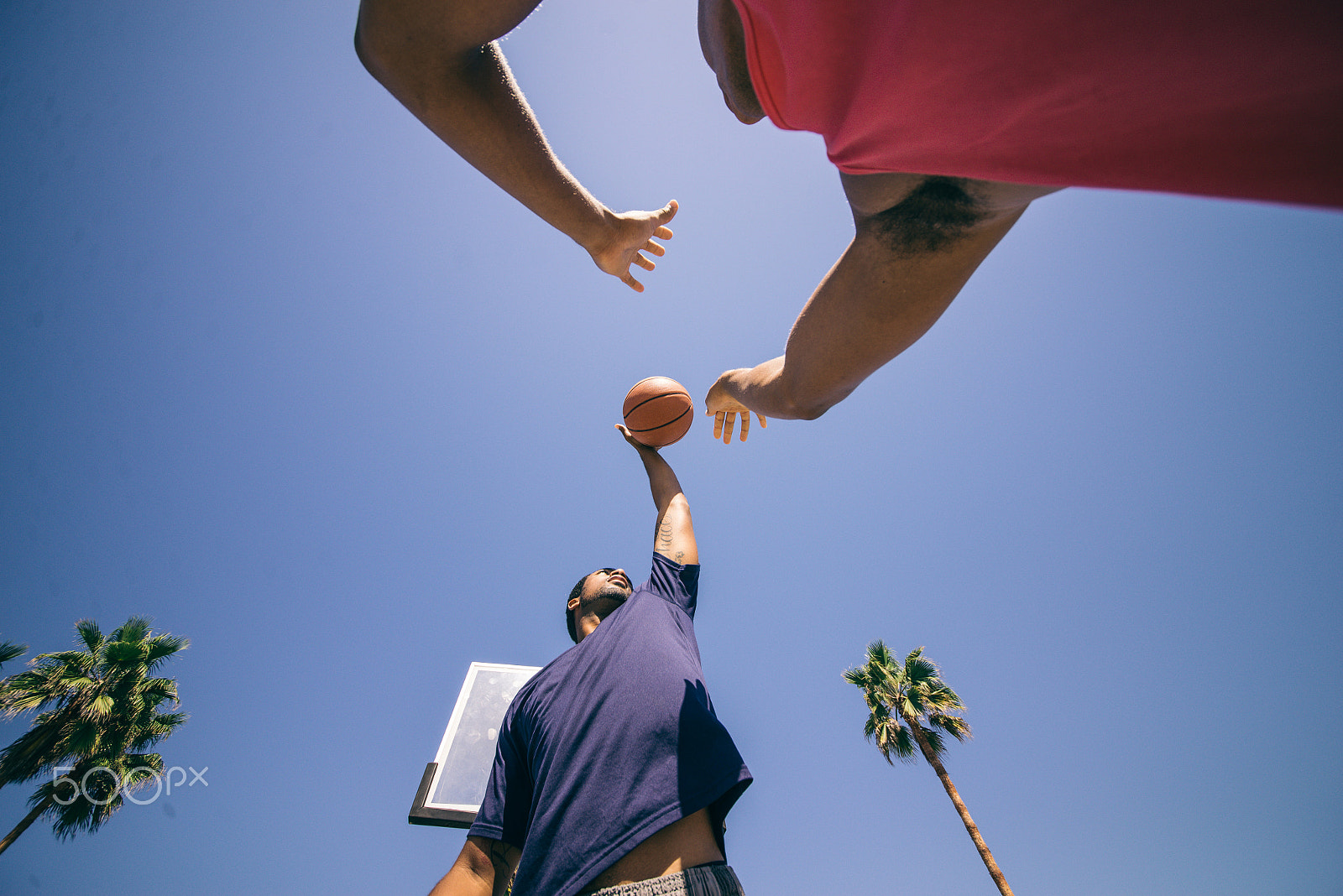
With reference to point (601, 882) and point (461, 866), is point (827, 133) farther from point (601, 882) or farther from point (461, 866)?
point (461, 866)

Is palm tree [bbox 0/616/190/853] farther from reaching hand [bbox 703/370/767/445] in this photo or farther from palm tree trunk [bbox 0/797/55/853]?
reaching hand [bbox 703/370/767/445]

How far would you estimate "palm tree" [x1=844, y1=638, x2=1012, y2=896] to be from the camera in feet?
36.2

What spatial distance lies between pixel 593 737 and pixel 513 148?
6.12ft

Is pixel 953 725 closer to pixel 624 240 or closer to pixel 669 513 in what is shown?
pixel 669 513

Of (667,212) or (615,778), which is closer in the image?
(615,778)

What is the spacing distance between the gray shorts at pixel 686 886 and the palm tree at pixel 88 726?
1356 cm

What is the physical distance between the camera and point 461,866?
2168 mm

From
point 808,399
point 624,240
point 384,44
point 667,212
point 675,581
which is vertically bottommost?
point 675,581

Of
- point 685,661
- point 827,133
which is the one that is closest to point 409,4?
point 827,133

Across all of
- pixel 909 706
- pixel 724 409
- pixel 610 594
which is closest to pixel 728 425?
pixel 724 409

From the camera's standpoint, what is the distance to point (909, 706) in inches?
448

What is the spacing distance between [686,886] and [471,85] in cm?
207

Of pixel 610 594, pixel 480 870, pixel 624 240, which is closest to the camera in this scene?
pixel 624 240

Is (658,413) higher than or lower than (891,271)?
higher
